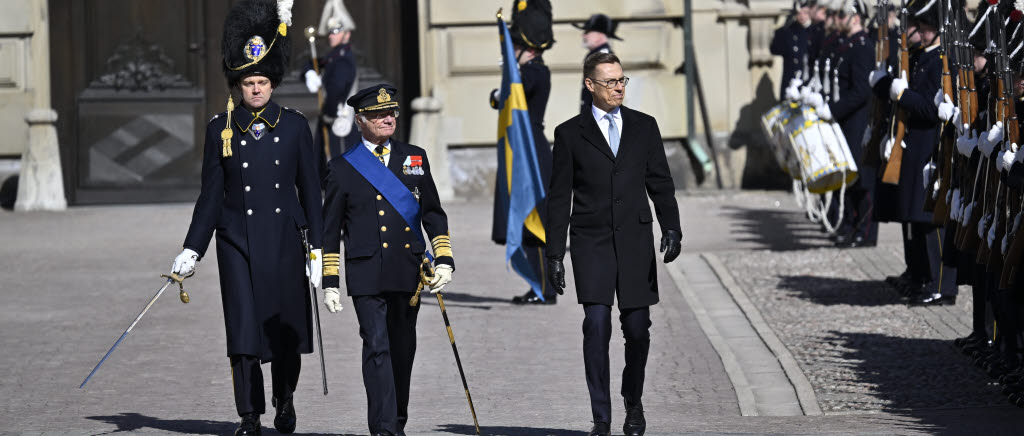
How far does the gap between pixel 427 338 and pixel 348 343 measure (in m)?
0.47

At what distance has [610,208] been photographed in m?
7.57

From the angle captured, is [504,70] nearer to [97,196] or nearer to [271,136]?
[271,136]

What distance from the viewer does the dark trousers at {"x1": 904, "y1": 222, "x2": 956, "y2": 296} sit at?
1122 centimetres

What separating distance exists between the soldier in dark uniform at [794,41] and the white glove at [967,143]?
297 inches

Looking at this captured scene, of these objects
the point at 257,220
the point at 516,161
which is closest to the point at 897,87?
the point at 516,161

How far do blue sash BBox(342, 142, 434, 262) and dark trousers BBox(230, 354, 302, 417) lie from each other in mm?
860

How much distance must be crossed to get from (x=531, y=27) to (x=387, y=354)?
5093mm

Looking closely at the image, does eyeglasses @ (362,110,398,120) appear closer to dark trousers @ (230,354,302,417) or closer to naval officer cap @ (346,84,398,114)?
naval officer cap @ (346,84,398,114)

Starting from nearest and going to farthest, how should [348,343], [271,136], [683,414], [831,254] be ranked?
1. [271,136]
2. [683,414]
3. [348,343]
4. [831,254]

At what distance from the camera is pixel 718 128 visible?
18938 millimetres

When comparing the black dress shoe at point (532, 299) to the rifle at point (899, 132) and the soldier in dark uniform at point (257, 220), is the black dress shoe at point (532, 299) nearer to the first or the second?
the rifle at point (899, 132)

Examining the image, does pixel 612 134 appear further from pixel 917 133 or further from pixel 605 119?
pixel 917 133

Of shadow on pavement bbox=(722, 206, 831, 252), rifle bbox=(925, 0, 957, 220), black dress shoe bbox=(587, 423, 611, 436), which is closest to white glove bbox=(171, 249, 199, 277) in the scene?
black dress shoe bbox=(587, 423, 611, 436)

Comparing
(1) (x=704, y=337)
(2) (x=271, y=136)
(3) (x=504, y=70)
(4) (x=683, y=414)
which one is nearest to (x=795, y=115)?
(3) (x=504, y=70)
